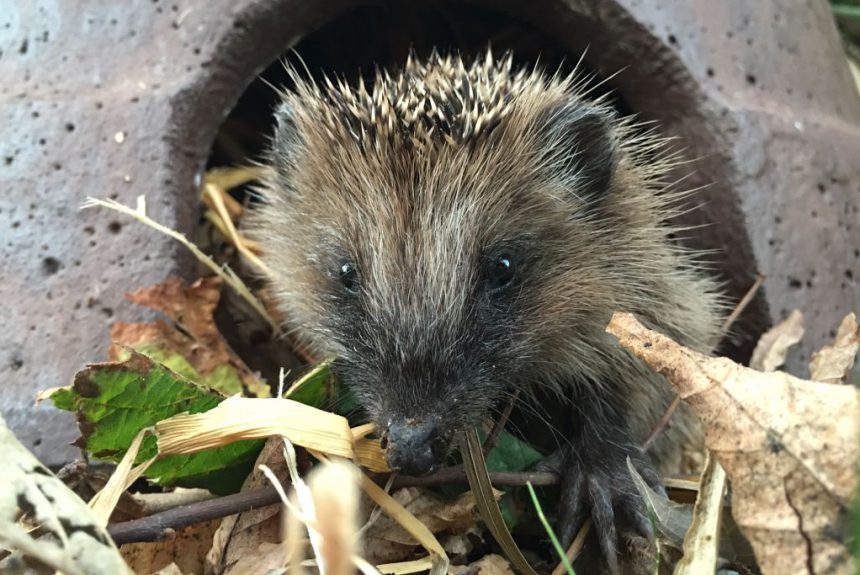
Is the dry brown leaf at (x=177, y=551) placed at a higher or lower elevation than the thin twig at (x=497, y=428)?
lower

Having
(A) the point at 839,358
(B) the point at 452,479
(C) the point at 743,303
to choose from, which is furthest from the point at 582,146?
(B) the point at 452,479

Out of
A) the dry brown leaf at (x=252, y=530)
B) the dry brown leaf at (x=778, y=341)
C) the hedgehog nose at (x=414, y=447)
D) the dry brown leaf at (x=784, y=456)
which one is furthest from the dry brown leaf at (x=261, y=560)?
the dry brown leaf at (x=778, y=341)

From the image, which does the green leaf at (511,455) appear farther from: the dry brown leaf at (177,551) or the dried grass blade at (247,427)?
the dry brown leaf at (177,551)

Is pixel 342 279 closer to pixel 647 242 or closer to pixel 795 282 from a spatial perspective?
pixel 647 242

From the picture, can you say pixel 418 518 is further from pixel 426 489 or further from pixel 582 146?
pixel 582 146

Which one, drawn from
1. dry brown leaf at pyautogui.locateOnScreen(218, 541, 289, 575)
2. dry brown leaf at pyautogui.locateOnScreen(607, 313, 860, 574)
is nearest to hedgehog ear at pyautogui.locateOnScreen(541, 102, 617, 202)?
dry brown leaf at pyautogui.locateOnScreen(607, 313, 860, 574)

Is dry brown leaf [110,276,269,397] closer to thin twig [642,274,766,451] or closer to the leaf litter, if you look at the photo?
the leaf litter

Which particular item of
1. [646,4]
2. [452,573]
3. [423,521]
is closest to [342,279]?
[423,521]
